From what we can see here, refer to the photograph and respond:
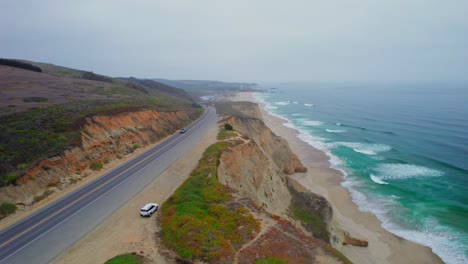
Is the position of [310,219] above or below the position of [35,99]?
below

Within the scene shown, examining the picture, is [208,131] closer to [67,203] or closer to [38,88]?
[67,203]

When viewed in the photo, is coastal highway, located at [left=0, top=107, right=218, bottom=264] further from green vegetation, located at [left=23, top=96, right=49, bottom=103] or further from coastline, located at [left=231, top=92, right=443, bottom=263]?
green vegetation, located at [left=23, top=96, right=49, bottom=103]

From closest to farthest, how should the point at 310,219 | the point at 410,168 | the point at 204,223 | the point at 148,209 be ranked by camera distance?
the point at 204,223, the point at 148,209, the point at 310,219, the point at 410,168

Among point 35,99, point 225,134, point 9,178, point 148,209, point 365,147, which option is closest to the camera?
point 148,209

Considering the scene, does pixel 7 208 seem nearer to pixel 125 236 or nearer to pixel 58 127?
pixel 125 236

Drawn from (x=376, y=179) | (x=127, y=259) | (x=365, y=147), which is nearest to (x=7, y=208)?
(x=127, y=259)

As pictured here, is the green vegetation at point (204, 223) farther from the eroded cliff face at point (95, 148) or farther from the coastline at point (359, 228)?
the coastline at point (359, 228)

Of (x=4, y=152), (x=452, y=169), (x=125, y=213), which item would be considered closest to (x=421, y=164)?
(x=452, y=169)
